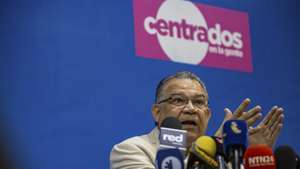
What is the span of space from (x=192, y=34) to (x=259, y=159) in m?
2.57

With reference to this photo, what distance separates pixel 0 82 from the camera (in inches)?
118

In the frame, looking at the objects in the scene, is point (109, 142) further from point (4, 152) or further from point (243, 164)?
point (4, 152)

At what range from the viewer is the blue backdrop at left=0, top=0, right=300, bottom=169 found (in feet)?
10.1

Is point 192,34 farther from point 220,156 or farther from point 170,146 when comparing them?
point 170,146

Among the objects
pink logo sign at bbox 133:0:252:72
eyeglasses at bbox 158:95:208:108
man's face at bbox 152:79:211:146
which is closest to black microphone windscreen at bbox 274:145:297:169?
man's face at bbox 152:79:211:146

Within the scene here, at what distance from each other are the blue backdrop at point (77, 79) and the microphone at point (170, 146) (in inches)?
64.3

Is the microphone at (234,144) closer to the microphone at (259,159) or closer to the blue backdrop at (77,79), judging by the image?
the microphone at (259,159)

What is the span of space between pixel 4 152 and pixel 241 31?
3.38m

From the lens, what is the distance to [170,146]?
4.17 feet

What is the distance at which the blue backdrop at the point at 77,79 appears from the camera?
3.09 meters

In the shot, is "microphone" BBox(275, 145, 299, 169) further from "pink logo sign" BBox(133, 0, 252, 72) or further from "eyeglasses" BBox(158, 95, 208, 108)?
"pink logo sign" BBox(133, 0, 252, 72)

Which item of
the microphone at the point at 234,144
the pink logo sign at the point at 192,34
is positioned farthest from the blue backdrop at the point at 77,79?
→ the microphone at the point at 234,144

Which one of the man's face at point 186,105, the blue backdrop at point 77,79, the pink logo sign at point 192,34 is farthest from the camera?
the pink logo sign at point 192,34

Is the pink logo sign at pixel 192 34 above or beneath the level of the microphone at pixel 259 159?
above
